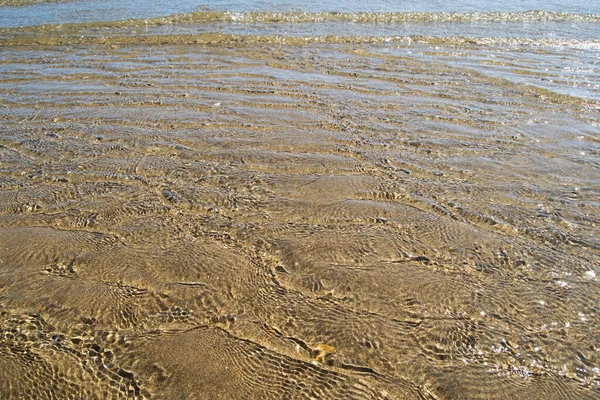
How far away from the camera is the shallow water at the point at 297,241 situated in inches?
102

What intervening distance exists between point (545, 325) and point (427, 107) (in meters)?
4.91

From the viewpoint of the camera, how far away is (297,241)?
3.67m

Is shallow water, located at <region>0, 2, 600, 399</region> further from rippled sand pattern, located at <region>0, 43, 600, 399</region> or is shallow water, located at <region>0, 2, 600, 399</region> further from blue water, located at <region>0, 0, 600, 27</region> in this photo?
blue water, located at <region>0, 0, 600, 27</region>

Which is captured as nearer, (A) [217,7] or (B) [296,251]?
(B) [296,251]

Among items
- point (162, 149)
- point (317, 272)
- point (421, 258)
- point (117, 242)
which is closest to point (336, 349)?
point (317, 272)

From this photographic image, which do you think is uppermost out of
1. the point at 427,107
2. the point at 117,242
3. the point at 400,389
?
the point at 427,107

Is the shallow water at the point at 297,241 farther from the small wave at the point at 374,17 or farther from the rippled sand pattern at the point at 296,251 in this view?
the small wave at the point at 374,17

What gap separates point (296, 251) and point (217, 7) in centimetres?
1661

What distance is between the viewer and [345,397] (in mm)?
2412

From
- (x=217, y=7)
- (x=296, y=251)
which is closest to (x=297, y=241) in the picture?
(x=296, y=251)

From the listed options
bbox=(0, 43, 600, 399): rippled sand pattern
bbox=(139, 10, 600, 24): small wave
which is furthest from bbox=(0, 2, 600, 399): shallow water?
bbox=(139, 10, 600, 24): small wave

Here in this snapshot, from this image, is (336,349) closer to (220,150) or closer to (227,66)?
(220,150)

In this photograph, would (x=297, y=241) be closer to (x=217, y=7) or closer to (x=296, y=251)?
(x=296, y=251)

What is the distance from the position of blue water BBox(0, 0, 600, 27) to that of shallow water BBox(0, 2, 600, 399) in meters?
8.74
